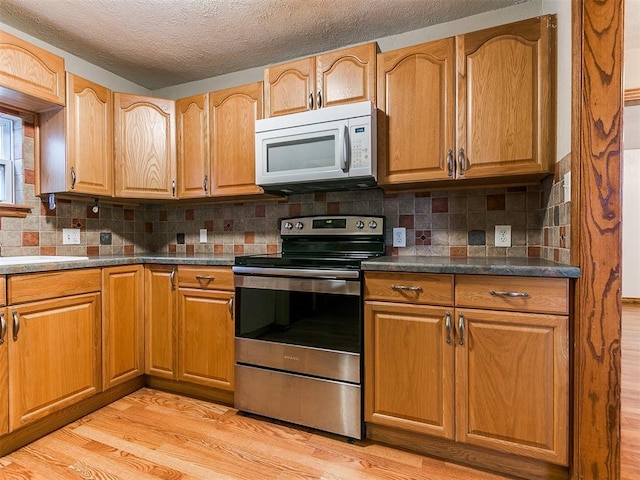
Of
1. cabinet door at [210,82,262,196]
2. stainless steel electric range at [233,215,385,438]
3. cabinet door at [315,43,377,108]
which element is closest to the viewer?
stainless steel electric range at [233,215,385,438]

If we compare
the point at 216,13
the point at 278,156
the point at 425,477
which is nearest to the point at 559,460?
the point at 425,477

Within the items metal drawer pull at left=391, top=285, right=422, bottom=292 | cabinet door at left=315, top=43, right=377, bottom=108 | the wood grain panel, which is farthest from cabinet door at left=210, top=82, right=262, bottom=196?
the wood grain panel

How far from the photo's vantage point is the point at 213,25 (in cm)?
210

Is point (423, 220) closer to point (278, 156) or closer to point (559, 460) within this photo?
point (278, 156)

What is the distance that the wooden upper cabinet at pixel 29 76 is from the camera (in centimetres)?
183

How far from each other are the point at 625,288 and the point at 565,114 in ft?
14.8

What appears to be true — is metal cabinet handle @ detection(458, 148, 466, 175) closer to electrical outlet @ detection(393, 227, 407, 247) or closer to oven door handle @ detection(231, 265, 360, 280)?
electrical outlet @ detection(393, 227, 407, 247)

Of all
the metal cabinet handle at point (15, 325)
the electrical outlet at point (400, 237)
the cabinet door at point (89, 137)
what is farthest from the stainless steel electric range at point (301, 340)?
the cabinet door at point (89, 137)

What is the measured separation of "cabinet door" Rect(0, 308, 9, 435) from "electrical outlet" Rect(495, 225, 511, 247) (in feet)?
8.05

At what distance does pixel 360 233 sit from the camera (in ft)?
7.28

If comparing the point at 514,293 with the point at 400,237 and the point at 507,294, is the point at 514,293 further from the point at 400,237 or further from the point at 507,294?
the point at 400,237

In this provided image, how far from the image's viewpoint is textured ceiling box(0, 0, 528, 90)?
192 centimetres

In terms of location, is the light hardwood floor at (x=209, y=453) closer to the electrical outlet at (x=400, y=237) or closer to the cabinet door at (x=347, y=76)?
the electrical outlet at (x=400, y=237)

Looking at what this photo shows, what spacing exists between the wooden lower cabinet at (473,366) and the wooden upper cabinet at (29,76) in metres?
2.08
